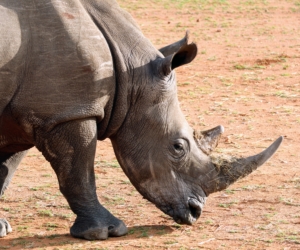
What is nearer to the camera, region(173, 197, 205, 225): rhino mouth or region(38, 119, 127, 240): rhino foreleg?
region(38, 119, 127, 240): rhino foreleg

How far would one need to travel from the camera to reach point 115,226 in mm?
7137

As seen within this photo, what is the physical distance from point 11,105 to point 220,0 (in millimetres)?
15350

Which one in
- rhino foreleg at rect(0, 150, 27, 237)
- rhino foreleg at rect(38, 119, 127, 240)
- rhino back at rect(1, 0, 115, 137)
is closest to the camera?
rhino back at rect(1, 0, 115, 137)

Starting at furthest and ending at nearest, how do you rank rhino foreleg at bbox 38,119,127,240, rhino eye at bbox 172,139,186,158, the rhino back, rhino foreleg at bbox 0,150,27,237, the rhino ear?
rhino foreleg at bbox 0,150,27,237
rhino eye at bbox 172,139,186,158
the rhino ear
rhino foreleg at bbox 38,119,127,240
the rhino back

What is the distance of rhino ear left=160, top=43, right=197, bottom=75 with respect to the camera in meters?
6.97

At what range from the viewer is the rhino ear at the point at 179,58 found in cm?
697

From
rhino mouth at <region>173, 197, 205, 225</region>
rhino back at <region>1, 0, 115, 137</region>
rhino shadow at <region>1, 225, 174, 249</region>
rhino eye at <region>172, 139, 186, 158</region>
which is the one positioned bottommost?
rhino shadow at <region>1, 225, 174, 249</region>

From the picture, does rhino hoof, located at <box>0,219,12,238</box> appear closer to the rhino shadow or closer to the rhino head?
the rhino shadow

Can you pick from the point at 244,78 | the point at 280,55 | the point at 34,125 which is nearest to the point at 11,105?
the point at 34,125

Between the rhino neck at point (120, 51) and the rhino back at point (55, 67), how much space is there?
8.1 inches

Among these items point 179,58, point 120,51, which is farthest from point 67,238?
point 179,58

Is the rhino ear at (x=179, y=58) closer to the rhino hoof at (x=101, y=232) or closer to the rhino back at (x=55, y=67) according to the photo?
the rhino back at (x=55, y=67)

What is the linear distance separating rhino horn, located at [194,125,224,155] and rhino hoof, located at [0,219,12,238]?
1.63m

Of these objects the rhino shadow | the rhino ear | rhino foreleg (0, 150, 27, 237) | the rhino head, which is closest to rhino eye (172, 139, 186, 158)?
the rhino head
